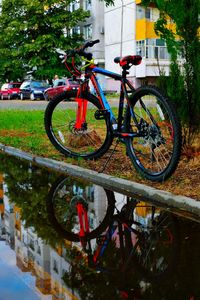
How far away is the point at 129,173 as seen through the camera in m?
7.14

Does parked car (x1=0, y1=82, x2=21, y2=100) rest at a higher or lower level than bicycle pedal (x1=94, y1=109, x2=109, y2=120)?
lower

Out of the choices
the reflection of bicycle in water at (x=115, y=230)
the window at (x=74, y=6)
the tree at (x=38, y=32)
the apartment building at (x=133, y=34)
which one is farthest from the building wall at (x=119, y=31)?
the reflection of bicycle in water at (x=115, y=230)

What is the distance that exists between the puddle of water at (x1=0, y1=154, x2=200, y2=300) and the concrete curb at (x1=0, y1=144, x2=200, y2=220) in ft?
0.47

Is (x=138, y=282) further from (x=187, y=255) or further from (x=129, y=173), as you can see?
(x=129, y=173)

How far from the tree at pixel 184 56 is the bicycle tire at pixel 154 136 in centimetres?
61

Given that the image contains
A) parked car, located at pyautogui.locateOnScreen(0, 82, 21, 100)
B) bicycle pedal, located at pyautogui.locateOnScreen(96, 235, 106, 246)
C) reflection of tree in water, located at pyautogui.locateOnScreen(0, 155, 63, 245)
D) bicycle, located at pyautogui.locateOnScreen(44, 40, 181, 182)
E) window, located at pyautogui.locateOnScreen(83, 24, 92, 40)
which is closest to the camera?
bicycle pedal, located at pyautogui.locateOnScreen(96, 235, 106, 246)

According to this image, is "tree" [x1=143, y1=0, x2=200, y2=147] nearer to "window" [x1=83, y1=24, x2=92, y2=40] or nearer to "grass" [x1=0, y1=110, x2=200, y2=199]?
"grass" [x1=0, y1=110, x2=200, y2=199]

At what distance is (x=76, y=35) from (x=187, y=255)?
52.2 metres

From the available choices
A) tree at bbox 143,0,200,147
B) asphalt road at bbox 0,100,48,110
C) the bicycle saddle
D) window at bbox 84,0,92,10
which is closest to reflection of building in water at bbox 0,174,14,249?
the bicycle saddle

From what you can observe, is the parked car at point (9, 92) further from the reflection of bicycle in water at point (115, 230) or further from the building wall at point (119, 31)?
the reflection of bicycle in water at point (115, 230)

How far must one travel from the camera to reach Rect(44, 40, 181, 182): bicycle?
6359 millimetres

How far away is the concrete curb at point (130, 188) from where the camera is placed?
5526 millimetres

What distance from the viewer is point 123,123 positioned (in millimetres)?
7074

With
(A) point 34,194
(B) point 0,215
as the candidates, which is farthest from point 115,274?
(A) point 34,194
